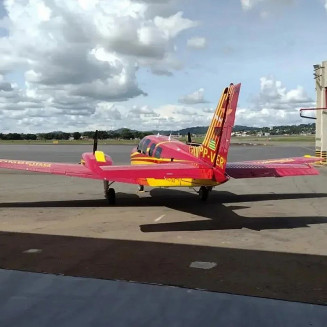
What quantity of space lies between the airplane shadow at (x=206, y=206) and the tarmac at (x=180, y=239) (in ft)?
0.10

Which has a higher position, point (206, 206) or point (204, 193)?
point (204, 193)

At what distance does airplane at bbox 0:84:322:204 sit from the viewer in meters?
11.4

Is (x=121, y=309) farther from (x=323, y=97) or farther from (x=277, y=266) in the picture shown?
(x=323, y=97)

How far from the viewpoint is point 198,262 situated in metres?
7.54

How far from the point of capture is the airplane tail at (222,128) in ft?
38.8

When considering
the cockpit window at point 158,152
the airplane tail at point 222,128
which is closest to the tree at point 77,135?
the cockpit window at point 158,152

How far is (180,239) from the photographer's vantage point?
9.48m

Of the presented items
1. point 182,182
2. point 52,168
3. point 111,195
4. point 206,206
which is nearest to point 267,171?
point 206,206

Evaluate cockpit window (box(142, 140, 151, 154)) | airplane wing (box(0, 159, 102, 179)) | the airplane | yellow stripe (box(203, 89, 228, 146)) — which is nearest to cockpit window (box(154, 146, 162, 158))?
the airplane

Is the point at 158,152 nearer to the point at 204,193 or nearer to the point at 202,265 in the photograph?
the point at 204,193

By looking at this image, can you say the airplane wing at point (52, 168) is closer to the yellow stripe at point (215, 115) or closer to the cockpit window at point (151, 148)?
the cockpit window at point (151, 148)

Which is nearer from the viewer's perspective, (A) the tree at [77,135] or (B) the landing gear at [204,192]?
(B) the landing gear at [204,192]

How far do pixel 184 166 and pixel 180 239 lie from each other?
125 inches

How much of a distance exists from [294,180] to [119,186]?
10302mm
